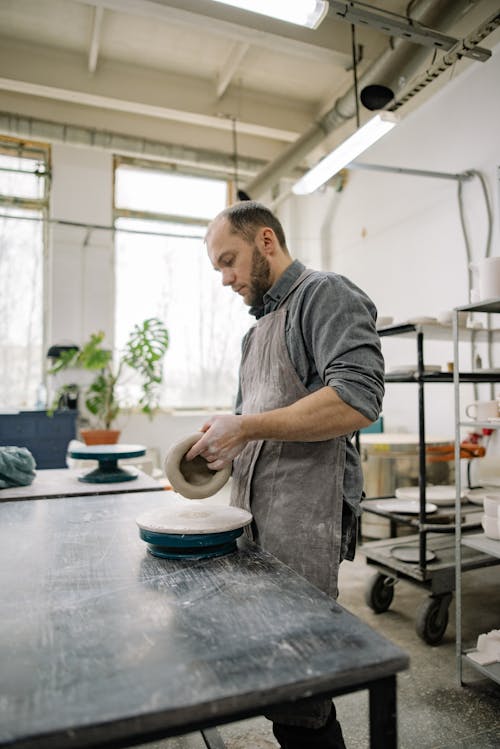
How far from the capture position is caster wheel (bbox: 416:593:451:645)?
228 centimetres

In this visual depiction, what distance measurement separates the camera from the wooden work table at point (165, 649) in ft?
1.85

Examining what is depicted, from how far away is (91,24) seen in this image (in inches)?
170

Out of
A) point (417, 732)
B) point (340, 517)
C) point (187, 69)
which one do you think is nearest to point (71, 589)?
point (340, 517)

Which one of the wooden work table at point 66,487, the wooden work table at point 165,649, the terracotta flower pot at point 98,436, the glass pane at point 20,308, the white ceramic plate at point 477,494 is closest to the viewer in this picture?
the wooden work table at point 165,649

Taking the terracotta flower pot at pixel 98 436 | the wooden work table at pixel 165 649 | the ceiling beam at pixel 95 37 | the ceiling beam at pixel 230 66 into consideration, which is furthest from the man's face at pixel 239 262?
the ceiling beam at pixel 230 66

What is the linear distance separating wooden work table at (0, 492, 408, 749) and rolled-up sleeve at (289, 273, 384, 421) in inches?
15.6

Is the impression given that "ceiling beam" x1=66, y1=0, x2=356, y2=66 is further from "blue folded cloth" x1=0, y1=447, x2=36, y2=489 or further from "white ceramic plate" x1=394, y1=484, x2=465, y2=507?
"white ceramic plate" x1=394, y1=484, x2=465, y2=507

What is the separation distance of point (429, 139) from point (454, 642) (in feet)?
12.0

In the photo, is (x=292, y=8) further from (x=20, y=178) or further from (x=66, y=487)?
(x=20, y=178)

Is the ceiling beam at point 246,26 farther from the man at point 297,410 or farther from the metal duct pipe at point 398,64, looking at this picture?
the man at point 297,410

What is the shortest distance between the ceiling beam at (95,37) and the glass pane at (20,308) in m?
1.63

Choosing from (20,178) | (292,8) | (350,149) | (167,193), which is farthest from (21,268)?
(292,8)

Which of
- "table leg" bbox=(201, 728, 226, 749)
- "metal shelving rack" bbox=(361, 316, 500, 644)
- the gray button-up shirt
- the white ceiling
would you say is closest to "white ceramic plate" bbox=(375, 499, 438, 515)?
"metal shelving rack" bbox=(361, 316, 500, 644)

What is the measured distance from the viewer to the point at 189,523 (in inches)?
42.4
